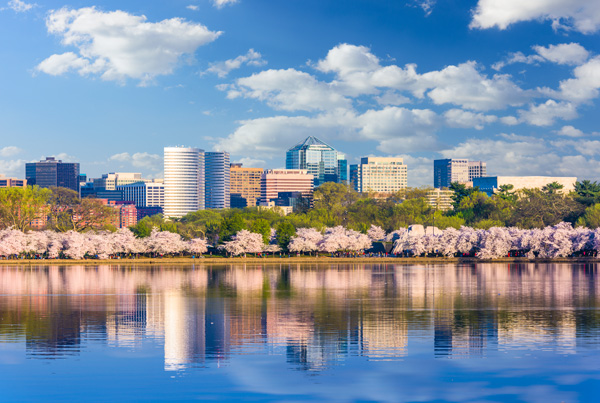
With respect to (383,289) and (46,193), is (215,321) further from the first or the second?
(46,193)

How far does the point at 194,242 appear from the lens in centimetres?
14125

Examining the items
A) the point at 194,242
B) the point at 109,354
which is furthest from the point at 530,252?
the point at 109,354

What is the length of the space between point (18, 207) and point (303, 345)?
5096 inches

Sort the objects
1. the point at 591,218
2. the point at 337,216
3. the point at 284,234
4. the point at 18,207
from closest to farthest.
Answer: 1. the point at 591,218
2. the point at 284,234
3. the point at 18,207
4. the point at 337,216

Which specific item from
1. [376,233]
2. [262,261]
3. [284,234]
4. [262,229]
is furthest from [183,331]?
[376,233]

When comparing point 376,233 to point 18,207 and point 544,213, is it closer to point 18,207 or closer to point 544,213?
point 544,213

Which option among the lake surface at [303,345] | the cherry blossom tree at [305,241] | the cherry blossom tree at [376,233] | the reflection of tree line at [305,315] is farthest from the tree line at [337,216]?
the lake surface at [303,345]

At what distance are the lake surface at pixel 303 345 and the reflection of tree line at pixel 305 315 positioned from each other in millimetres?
114

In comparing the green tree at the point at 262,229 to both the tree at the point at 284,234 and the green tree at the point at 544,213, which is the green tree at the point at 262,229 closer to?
the tree at the point at 284,234

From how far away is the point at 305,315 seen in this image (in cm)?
5044

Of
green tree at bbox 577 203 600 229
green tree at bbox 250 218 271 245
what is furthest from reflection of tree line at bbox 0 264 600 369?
green tree at bbox 250 218 271 245

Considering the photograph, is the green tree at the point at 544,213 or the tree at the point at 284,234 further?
the green tree at the point at 544,213

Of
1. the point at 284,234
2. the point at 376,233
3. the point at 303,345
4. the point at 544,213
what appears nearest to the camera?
the point at 303,345

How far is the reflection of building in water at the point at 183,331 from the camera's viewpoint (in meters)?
35.7
